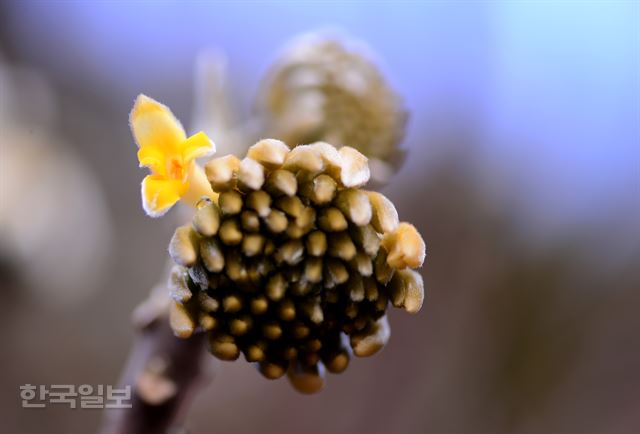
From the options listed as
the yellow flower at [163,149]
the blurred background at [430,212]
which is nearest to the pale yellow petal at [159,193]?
the yellow flower at [163,149]

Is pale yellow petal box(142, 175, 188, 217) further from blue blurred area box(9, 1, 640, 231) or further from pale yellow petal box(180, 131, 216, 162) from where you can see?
blue blurred area box(9, 1, 640, 231)

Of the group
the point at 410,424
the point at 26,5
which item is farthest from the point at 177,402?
the point at 26,5

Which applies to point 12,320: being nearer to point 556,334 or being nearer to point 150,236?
point 150,236

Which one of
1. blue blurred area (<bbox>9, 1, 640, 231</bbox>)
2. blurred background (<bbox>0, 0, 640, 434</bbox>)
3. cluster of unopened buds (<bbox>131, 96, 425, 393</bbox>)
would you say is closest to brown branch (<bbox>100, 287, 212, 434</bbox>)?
cluster of unopened buds (<bbox>131, 96, 425, 393</bbox>)

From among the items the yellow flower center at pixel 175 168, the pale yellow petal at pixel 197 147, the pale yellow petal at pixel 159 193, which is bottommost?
the pale yellow petal at pixel 159 193

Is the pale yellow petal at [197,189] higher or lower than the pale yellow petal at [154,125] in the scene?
lower

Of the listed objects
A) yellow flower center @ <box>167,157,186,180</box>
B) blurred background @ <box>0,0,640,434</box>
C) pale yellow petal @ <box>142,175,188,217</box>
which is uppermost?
yellow flower center @ <box>167,157,186,180</box>

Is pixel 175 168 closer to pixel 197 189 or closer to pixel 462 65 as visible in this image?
pixel 197 189

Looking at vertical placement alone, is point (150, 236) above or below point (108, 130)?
below

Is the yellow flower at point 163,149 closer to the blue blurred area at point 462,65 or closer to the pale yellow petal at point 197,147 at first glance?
the pale yellow petal at point 197,147
